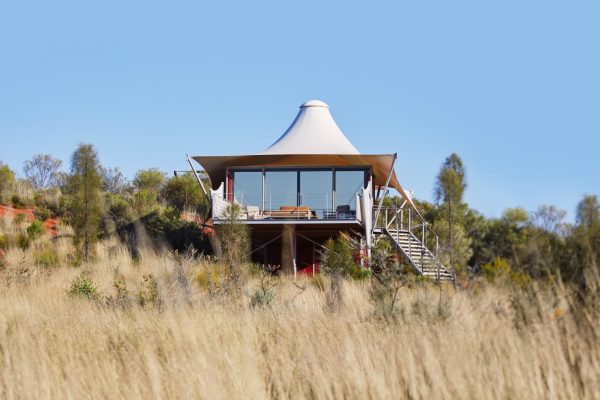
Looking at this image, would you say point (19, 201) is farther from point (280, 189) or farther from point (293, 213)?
point (293, 213)

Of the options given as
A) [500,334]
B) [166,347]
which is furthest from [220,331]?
[500,334]

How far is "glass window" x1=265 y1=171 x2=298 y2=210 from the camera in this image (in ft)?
92.5

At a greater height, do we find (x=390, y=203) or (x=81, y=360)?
(x=390, y=203)

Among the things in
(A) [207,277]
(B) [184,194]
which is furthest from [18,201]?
(A) [207,277]

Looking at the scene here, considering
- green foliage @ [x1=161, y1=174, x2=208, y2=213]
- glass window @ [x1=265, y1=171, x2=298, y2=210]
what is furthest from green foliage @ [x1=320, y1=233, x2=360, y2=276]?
green foliage @ [x1=161, y1=174, x2=208, y2=213]

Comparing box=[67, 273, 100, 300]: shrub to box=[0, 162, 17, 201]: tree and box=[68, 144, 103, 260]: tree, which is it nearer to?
box=[68, 144, 103, 260]: tree

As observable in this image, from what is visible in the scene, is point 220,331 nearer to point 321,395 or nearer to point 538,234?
point 321,395

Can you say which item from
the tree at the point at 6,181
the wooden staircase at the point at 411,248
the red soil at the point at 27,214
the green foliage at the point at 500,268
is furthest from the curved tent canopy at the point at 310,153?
the green foliage at the point at 500,268

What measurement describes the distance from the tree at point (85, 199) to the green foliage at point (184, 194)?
1175 centimetres

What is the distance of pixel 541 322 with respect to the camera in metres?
7.90

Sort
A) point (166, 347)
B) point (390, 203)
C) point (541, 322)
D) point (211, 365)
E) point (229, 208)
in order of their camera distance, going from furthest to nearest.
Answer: point (390, 203), point (229, 208), point (166, 347), point (211, 365), point (541, 322)

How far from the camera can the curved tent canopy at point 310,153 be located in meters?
27.3

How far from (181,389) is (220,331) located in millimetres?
1639

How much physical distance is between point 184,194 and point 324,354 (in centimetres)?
3208
